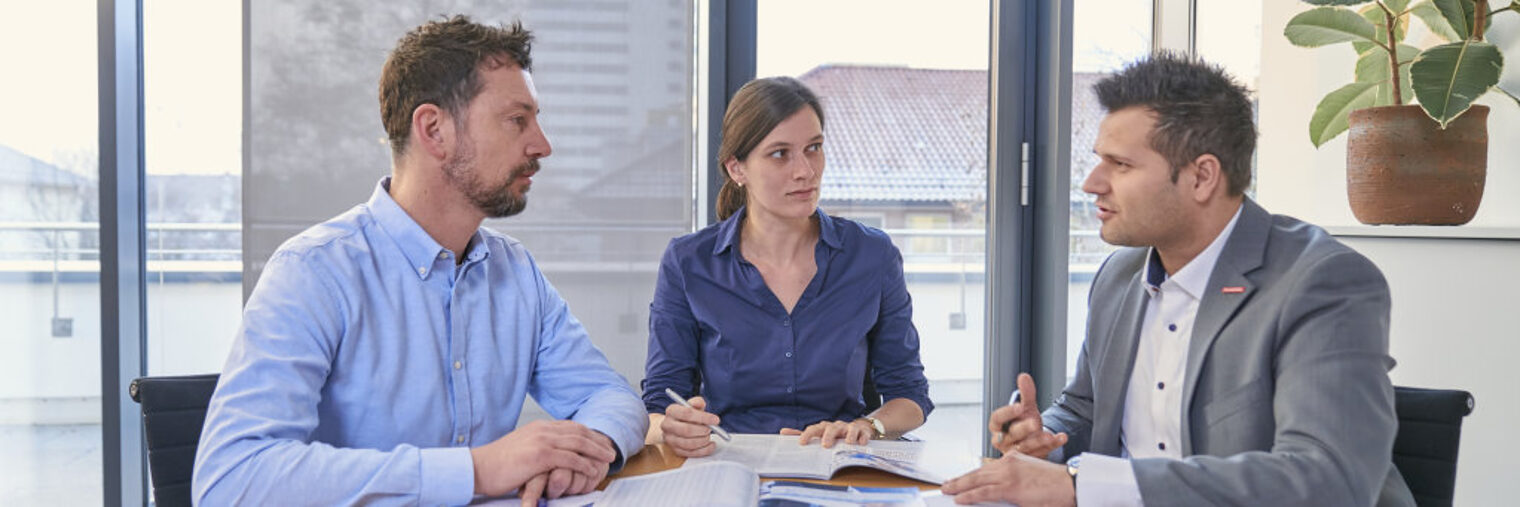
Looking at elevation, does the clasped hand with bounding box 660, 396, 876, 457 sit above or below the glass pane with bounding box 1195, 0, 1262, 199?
below

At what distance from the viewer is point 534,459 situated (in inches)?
53.0

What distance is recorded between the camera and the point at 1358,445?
1330 mm

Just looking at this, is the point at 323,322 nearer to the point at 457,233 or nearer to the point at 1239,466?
the point at 457,233

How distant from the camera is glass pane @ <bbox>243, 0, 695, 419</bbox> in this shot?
2846 mm

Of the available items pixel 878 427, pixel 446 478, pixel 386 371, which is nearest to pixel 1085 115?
pixel 878 427

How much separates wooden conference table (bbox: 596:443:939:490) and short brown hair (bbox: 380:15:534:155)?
61cm

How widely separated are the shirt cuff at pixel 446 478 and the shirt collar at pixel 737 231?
1062 mm

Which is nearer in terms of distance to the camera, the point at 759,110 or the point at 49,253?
the point at 759,110

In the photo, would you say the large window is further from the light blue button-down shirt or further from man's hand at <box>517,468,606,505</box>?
man's hand at <box>517,468,606,505</box>

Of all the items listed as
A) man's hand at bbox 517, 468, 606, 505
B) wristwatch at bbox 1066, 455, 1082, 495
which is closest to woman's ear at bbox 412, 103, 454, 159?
man's hand at bbox 517, 468, 606, 505

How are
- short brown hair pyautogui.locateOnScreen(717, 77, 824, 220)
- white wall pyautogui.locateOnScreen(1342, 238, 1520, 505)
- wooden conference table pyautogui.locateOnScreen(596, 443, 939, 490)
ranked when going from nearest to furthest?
wooden conference table pyautogui.locateOnScreen(596, 443, 939, 490)
white wall pyautogui.locateOnScreen(1342, 238, 1520, 505)
short brown hair pyautogui.locateOnScreen(717, 77, 824, 220)

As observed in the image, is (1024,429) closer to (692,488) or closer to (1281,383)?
(1281,383)

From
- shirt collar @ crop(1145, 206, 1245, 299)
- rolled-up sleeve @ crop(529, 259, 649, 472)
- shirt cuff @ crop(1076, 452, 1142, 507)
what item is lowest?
shirt cuff @ crop(1076, 452, 1142, 507)

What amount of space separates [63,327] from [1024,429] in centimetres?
261
